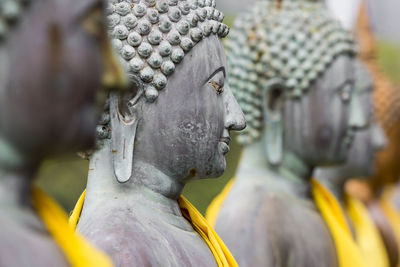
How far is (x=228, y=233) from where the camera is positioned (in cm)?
390

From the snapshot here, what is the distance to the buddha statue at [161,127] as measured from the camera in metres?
2.85

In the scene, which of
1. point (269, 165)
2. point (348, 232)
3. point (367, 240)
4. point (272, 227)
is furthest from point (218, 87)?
point (367, 240)

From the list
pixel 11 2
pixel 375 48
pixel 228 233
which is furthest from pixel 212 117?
pixel 375 48

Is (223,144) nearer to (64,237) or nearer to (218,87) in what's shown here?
(218,87)

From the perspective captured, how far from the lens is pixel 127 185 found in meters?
2.88

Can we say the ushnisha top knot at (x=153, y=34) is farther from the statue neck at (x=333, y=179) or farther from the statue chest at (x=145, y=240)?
the statue neck at (x=333, y=179)

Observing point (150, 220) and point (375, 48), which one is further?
point (375, 48)

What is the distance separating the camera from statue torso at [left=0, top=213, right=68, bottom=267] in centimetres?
179

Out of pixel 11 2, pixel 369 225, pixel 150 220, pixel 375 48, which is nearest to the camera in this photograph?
pixel 11 2

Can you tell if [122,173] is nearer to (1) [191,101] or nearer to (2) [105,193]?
(2) [105,193]

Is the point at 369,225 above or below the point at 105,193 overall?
below

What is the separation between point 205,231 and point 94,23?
1.32 m

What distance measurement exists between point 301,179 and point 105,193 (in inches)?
67.1

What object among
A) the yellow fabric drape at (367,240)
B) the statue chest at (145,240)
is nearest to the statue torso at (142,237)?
the statue chest at (145,240)
